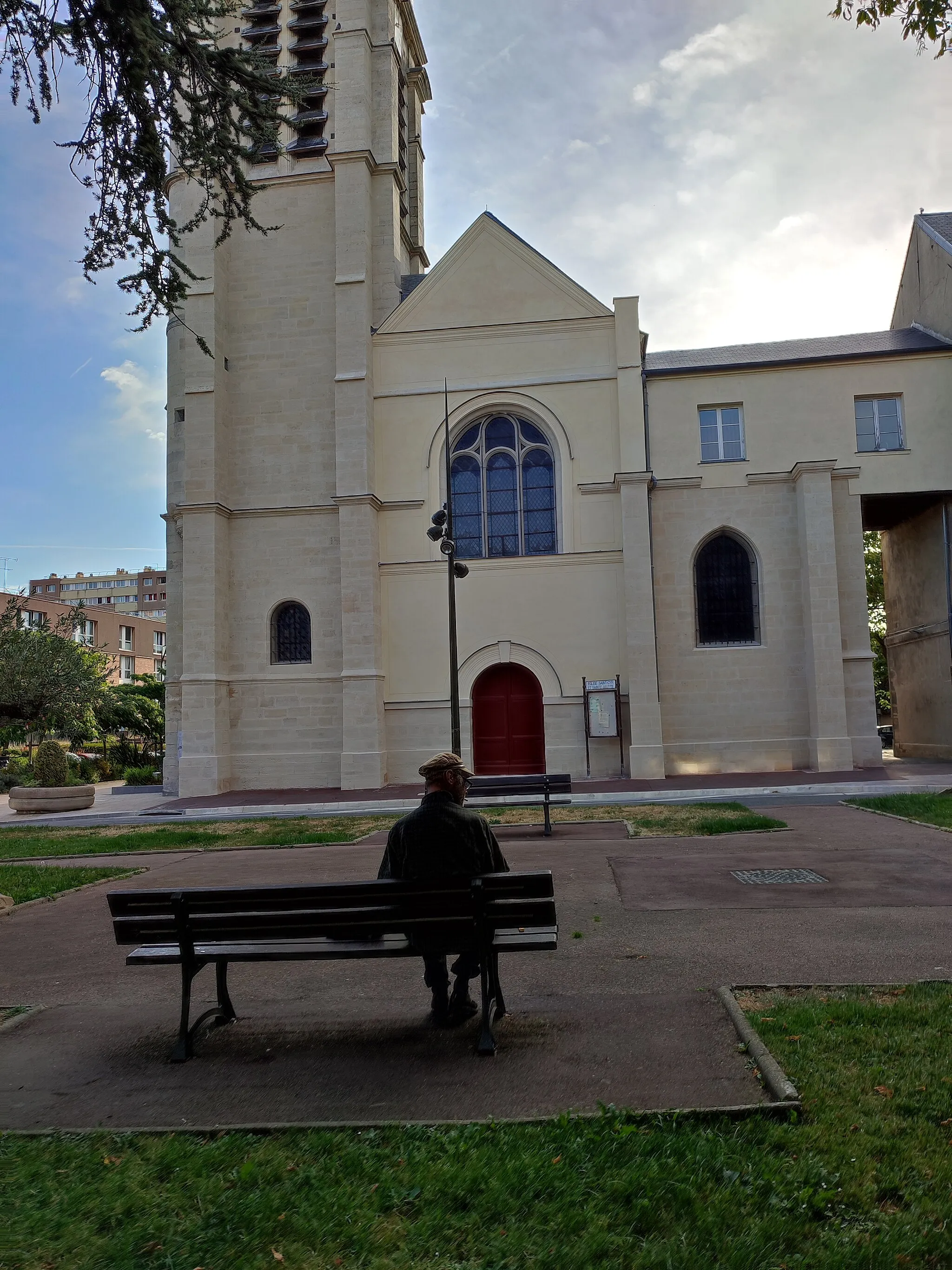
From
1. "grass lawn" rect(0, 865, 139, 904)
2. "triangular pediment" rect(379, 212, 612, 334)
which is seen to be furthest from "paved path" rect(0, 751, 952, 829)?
"triangular pediment" rect(379, 212, 612, 334)

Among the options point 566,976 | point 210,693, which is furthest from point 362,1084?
point 210,693

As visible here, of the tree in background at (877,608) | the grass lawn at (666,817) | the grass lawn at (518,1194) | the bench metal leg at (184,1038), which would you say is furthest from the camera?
the tree in background at (877,608)

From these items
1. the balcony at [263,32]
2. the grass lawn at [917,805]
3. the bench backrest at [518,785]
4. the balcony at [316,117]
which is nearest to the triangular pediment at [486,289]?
the balcony at [316,117]

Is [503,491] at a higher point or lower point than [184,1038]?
higher

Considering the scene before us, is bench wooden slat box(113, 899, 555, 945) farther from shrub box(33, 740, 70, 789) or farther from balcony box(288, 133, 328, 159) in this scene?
balcony box(288, 133, 328, 159)

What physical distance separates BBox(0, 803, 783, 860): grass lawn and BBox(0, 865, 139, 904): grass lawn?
5.92 feet

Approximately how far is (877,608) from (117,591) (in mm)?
118274

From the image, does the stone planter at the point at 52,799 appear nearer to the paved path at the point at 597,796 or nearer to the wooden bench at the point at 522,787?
the paved path at the point at 597,796

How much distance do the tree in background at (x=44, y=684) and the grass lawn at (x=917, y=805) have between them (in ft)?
72.2

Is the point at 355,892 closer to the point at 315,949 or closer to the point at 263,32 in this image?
the point at 315,949

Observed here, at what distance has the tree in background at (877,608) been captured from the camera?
1754 inches

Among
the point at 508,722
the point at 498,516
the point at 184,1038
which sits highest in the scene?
the point at 498,516

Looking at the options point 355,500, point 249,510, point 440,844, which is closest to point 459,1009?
point 440,844

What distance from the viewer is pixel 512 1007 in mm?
5656
